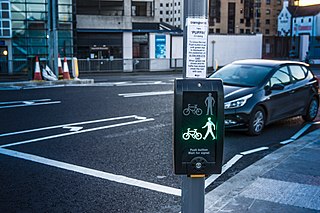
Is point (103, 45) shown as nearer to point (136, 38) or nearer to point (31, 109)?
point (136, 38)

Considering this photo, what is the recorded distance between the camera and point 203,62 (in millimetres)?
3166

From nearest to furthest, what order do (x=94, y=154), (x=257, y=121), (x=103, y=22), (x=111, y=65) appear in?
(x=94, y=154), (x=257, y=121), (x=111, y=65), (x=103, y=22)

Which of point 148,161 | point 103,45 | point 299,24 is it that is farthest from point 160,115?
point 299,24

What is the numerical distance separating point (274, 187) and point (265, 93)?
4107mm

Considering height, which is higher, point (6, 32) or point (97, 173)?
point (6, 32)

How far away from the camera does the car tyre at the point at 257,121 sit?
8.72 m

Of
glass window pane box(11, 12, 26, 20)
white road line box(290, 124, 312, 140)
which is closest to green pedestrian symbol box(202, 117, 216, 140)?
white road line box(290, 124, 312, 140)

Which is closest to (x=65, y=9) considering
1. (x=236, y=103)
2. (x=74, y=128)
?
(x=74, y=128)

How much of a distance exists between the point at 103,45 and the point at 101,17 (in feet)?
9.41

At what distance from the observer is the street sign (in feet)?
9.30

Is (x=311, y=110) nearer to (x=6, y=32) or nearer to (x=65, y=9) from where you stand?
(x=6, y=32)

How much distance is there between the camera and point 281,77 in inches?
384

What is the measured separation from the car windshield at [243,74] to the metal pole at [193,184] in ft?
20.8

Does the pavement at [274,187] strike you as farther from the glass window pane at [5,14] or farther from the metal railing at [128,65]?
the glass window pane at [5,14]
